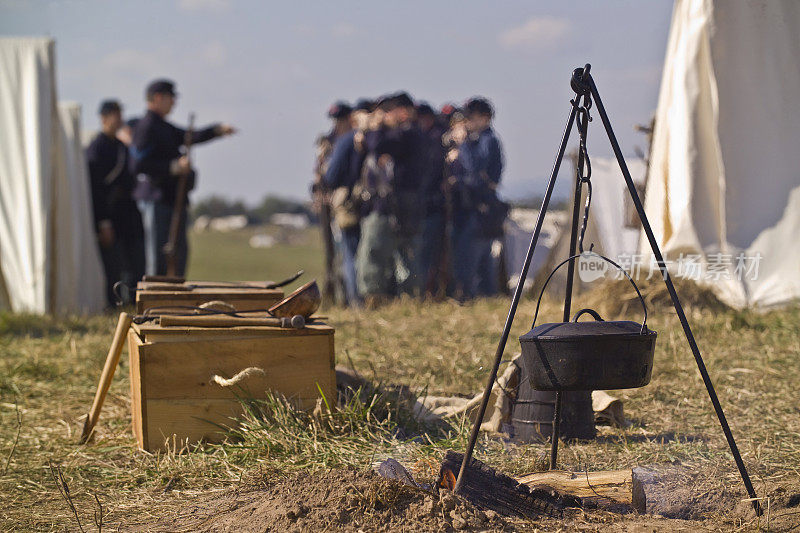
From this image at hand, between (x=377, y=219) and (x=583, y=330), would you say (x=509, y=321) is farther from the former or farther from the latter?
(x=377, y=219)

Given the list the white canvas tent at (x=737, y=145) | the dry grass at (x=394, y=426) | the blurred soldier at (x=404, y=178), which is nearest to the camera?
the dry grass at (x=394, y=426)

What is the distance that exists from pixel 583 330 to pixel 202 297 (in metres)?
2.17

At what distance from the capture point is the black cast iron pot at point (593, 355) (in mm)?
2641

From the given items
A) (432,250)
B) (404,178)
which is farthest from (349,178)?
(432,250)

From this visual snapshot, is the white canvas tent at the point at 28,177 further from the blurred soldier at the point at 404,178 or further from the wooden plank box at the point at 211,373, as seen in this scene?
the wooden plank box at the point at 211,373

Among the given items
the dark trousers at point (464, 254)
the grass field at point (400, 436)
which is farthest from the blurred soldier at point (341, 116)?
the grass field at point (400, 436)

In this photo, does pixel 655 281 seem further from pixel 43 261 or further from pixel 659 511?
pixel 43 261

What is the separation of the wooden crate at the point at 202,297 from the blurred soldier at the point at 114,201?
5.11 metres

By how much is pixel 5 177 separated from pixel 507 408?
6198 mm

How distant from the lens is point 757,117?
6.25 metres

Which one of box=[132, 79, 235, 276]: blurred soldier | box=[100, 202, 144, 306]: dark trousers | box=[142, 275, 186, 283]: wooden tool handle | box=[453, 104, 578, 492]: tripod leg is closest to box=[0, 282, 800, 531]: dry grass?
box=[453, 104, 578, 492]: tripod leg

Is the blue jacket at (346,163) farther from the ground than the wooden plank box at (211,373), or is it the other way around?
the blue jacket at (346,163)

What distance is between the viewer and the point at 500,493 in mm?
2746

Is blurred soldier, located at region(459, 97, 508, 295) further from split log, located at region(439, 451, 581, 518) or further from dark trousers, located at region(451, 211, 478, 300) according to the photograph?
split log, located at region(439, 451, 581, 518)
